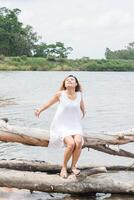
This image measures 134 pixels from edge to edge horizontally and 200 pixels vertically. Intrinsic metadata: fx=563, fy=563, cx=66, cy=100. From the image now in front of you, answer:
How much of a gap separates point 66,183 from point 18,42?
113023 mm

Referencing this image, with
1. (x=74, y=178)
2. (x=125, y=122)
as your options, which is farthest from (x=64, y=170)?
(x=125, y=122)

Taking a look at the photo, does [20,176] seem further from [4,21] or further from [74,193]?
[4,21]

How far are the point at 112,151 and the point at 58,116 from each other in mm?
1128

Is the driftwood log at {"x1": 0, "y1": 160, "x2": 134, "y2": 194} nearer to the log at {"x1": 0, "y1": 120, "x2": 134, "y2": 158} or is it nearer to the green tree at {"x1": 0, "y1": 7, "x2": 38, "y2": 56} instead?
the log at {"x1": 0, "y1": 120, "x2": 134, "y2": 158}

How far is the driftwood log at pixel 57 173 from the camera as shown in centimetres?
888

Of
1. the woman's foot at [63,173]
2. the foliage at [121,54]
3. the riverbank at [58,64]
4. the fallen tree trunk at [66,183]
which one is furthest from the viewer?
the foliage at [121,54]

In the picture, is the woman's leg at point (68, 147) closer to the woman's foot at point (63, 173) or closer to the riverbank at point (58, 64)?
the woman's foot at point (63, 173)

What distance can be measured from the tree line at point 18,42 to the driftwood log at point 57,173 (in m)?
107

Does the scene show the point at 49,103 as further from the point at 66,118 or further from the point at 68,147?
the point at 68,147

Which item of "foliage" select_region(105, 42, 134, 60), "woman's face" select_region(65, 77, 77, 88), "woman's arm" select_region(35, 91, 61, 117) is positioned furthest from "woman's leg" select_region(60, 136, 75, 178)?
"foliage" select_region(105, 42, 134, 60)

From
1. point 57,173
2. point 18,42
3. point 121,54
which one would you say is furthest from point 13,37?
point 57,173

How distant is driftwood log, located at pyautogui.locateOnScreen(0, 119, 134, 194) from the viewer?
888 cm

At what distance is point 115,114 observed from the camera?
2712 centimetres

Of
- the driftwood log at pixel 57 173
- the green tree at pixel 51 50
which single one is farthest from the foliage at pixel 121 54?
the driftwood log at pixel 57 173
